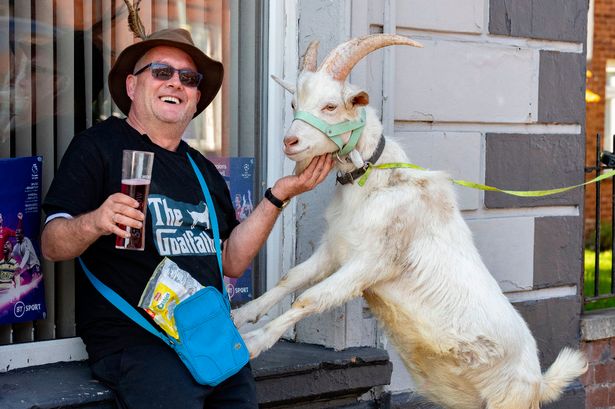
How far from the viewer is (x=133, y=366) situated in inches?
130

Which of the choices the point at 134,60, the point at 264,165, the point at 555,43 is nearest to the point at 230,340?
the point at 134,60

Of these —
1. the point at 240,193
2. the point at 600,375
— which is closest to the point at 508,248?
the point at 600,375

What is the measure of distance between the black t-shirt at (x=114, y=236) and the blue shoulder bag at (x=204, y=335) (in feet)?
0.19

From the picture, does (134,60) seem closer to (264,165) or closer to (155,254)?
(155,254)

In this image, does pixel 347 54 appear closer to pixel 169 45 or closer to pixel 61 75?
pixel 169 45

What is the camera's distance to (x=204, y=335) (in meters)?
3.33

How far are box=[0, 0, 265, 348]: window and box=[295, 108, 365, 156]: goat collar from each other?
116 centimetres

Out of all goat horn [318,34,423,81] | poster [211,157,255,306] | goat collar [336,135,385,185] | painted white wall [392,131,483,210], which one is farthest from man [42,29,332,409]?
painted white wall [392,131,483,210]

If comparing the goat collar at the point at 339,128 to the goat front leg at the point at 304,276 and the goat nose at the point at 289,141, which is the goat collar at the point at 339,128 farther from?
the goat front leg at the point at 304,276

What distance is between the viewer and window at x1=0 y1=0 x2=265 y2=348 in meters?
4.11

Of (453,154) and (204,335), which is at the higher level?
(453,154)

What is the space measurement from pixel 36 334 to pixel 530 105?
305 cm

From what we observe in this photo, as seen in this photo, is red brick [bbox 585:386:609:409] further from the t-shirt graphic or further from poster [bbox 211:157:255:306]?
the t-shirt graphic

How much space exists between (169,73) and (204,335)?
39.6 inches
